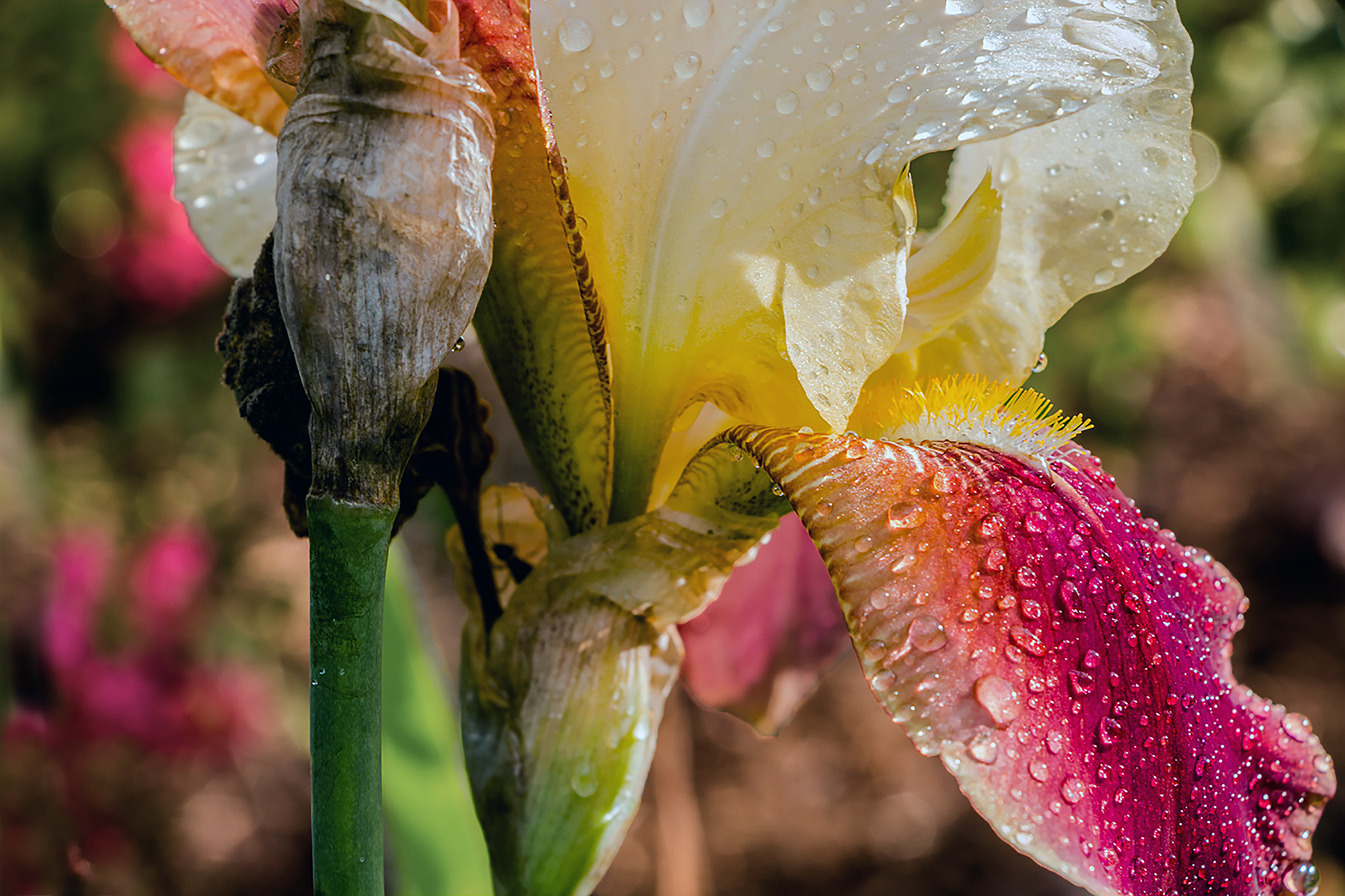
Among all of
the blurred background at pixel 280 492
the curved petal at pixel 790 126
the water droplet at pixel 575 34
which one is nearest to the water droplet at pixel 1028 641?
the curved petal at pixel 790 126

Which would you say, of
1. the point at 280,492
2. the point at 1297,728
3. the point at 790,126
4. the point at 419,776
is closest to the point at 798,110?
the point at 790,126

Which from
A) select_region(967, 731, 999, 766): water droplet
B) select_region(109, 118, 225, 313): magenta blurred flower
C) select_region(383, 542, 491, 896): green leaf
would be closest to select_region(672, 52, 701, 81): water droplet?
select_region(967, 731, 999, 766): water droplet

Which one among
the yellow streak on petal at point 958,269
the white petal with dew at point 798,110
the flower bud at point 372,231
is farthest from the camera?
the yellow streak on petal at point 958,269

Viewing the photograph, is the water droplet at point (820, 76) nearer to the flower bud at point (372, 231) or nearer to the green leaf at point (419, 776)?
the flower bud at point (372, 231)

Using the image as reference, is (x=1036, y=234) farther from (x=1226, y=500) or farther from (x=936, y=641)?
(x=1226, y=500)

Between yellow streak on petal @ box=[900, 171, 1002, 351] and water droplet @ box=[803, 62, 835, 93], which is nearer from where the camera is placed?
water droplet @ box=[803, 62, 835, 93]

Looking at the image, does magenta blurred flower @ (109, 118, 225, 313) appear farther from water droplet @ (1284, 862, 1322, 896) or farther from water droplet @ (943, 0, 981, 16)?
water droplet @ (1284, 862, 1322, 896)

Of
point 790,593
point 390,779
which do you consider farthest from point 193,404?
point 790,593
